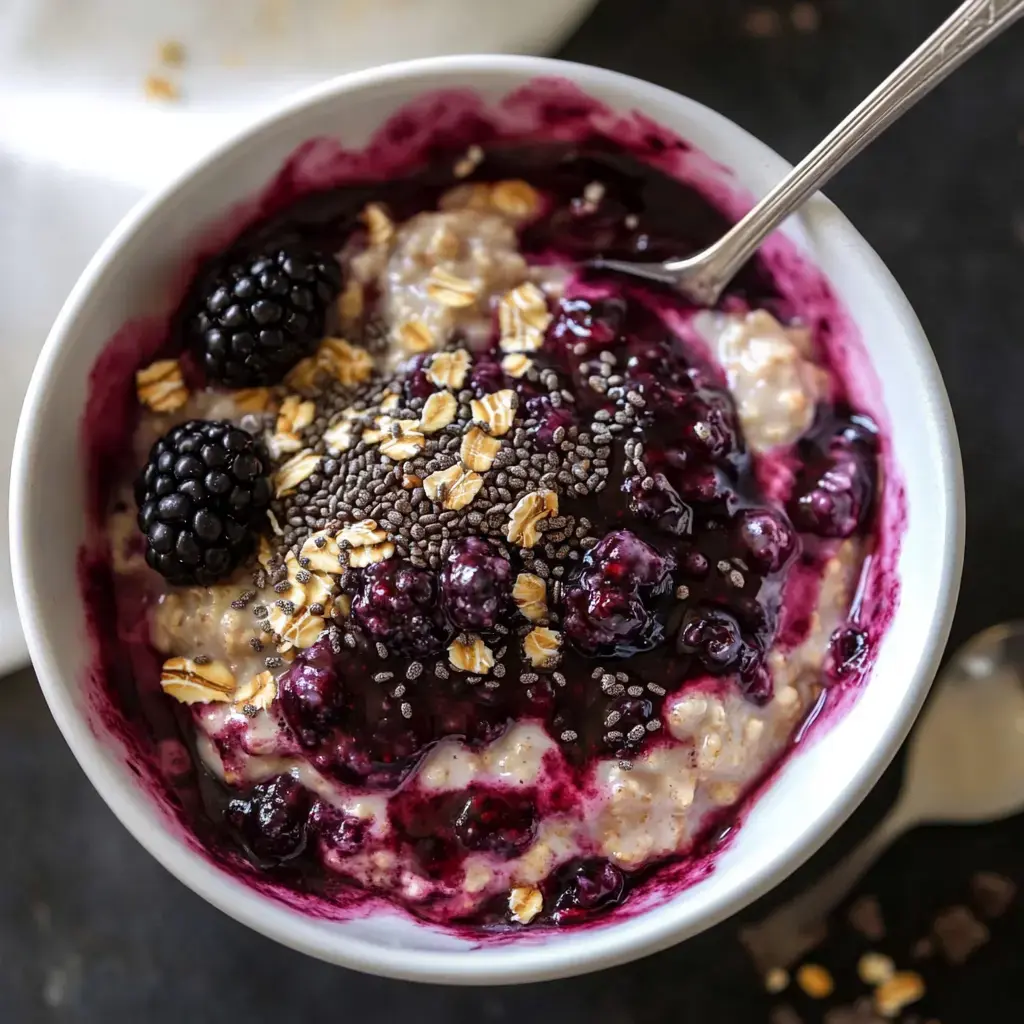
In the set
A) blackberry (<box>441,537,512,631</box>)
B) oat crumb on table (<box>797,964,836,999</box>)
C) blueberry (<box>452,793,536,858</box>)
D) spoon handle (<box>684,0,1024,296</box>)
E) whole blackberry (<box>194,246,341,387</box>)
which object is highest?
spoon handle (<box>684,0,1024,296</box>)

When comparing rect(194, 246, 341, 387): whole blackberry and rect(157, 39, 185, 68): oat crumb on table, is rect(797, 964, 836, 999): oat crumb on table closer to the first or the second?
rect(194, 246, 341, 387): whole blackberry

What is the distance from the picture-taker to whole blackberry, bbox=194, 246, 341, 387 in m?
1.22

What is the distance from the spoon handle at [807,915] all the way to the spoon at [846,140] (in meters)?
0.76

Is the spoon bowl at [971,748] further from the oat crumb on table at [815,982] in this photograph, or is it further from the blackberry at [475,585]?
the blackberry at [475,585]

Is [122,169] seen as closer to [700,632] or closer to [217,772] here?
[217,772]

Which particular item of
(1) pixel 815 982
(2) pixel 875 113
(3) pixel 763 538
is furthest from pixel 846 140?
(1) pixel 815 982

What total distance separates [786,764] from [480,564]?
1.45ft

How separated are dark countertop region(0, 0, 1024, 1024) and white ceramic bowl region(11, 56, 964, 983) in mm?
342

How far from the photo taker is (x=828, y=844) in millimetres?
1497

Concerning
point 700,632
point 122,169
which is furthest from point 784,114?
point 122,169

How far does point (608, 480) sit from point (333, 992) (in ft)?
2.64

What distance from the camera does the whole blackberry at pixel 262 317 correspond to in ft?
4.00

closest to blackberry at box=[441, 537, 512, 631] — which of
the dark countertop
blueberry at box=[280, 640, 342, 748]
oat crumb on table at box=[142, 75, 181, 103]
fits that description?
blueberry at box=[280, 640, 342, 748]

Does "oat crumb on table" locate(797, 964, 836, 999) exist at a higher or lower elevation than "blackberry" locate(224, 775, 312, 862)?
lower
